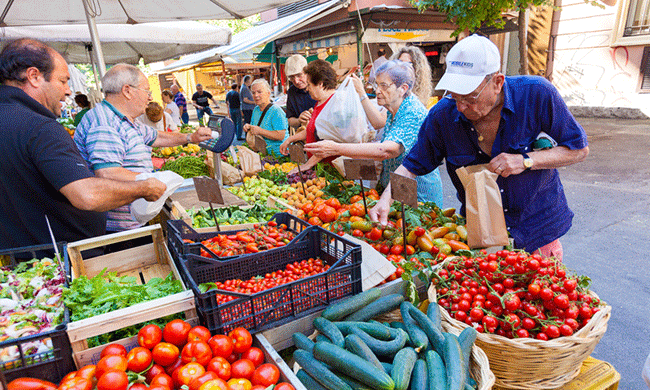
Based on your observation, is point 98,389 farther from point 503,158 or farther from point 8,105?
point 503,158

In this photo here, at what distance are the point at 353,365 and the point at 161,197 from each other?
1.58 meters

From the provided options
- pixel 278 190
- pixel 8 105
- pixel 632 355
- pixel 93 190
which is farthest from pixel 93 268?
pixel 632 355

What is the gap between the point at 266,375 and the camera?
4.57ft

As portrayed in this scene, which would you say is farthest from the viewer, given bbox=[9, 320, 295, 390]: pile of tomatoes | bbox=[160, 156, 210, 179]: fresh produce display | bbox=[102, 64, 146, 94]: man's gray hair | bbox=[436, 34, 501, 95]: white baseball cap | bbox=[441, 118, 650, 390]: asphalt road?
bbox=[160, 156, 210, 179]: fresh produce display

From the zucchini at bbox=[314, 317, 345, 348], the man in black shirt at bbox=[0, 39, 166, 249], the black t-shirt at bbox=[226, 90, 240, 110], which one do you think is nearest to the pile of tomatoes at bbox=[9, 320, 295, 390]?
the zucchini at bbox=[314, 317, 345, 348]

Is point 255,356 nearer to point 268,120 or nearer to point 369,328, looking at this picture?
point 369,328

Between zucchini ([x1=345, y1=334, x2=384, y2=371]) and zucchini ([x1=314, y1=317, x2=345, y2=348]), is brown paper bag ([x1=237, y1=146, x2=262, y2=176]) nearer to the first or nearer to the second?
zucchini ([x1=314, y1=317, x2=345, y2=348])

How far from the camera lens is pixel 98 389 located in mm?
1282

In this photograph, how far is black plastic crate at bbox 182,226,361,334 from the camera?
162 cm

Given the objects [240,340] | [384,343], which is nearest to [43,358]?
[240,340]

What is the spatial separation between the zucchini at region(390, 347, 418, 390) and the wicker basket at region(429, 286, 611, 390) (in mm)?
303

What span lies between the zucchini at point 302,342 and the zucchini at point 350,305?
0.47 ft

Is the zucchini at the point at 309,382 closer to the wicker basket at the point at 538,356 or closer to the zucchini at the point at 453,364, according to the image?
the zucchini at the point at 453,364

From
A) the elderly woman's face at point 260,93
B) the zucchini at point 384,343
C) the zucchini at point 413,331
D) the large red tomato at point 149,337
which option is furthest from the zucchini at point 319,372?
the elderly woman's face at point 260,93
